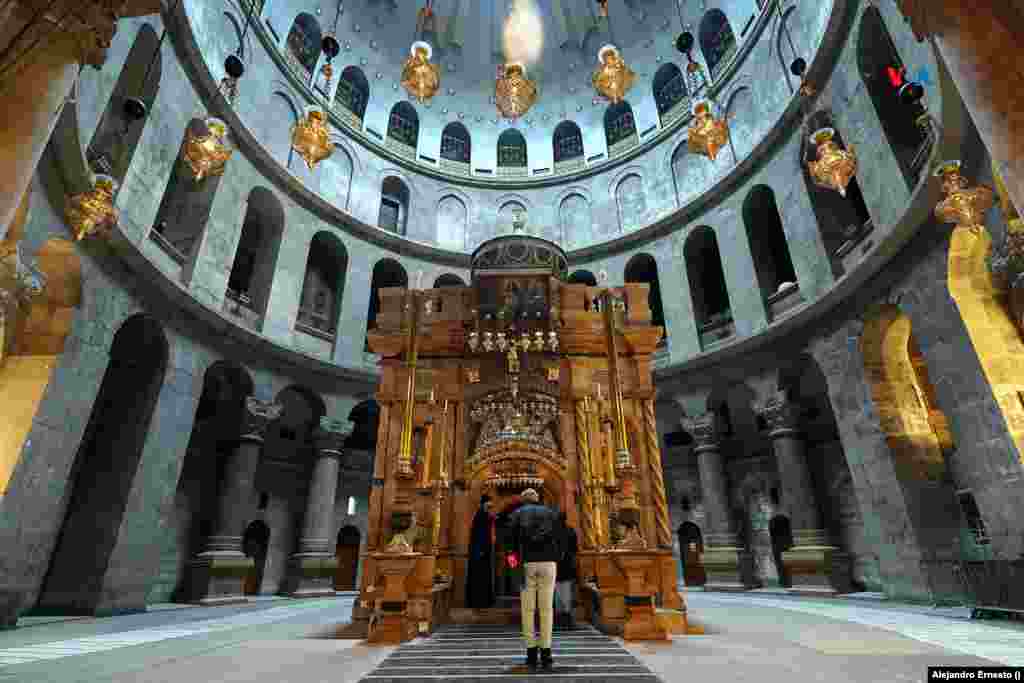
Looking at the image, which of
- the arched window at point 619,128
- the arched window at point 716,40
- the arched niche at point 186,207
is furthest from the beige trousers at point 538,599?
the arched window at point 619,128

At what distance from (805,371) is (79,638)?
2040 cm

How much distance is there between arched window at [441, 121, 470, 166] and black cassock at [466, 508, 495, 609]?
2195 centimetres

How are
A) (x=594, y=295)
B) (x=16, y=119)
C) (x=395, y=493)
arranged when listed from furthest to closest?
(x=594, y=295)
(x=395, y=493)
(x=16, y=119)

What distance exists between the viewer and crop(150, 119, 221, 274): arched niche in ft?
48.9

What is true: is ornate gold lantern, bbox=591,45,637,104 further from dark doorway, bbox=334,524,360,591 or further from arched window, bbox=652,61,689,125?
dark doorway, bbox=334,524,360,591

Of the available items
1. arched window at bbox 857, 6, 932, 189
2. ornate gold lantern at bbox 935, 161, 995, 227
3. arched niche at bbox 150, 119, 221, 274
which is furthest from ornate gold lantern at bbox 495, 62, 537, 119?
ornate gold lantern at bbox 935, 161, 995, 227

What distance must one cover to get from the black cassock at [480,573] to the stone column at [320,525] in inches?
389

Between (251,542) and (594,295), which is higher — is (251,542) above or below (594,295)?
below

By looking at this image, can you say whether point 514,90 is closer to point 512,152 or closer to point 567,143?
point 512,152


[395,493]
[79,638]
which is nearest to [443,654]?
[395,493]

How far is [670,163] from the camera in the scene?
22125 millimetres

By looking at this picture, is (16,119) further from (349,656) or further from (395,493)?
(395,493)

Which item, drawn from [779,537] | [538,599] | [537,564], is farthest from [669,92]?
[538,599]

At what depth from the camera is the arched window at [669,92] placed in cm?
2294
